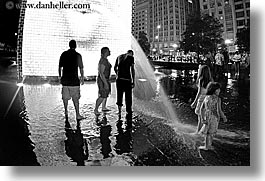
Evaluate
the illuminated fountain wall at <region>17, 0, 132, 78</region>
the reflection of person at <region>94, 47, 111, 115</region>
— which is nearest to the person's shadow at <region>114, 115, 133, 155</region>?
the reflection of person at <region>94, 47, 111, 115</region>

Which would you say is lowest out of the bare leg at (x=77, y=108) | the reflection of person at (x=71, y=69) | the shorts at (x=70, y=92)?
the bare leg at (x=77, y=108)

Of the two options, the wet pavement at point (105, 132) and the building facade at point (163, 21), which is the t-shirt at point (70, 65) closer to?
the wet pavement at point (105, 132)

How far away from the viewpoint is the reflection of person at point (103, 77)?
2.04 m

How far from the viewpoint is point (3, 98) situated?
82.2 inches

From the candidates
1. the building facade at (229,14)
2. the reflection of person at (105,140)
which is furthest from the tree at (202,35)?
the reflection of person at (105,140)

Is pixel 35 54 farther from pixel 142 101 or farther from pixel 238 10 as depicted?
pixel 238 10

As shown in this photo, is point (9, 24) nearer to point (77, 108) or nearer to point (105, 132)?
point (77, 108)

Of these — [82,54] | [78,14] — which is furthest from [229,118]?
[78,14]

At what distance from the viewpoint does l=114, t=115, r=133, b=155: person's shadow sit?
191 cm

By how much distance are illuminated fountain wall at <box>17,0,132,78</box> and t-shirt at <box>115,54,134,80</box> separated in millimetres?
55

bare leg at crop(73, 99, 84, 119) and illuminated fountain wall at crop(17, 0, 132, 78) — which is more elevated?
illuminated fountain wall at crop(17, 0, 132, 78)

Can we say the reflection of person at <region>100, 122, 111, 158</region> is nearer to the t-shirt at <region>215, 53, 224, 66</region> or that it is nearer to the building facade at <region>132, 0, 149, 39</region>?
the building facade at <region>132, 0, 149, 39</region>

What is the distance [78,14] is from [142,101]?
895 mm

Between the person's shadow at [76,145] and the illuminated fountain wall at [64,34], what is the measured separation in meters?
0.47
